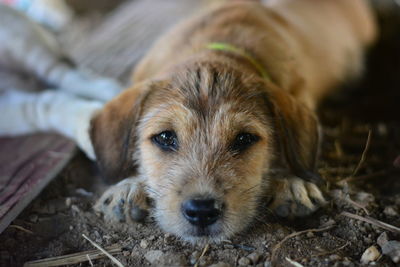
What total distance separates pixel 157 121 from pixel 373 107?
341 centimetres

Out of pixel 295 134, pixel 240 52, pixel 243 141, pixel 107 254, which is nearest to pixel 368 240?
pixel 295 134

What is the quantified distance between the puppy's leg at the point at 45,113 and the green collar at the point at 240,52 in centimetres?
131

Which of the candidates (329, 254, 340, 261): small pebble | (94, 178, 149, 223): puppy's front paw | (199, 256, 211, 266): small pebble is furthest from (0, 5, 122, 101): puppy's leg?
(329, 254, 340, 261): small pebble

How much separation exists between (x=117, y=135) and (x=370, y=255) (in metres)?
1.90

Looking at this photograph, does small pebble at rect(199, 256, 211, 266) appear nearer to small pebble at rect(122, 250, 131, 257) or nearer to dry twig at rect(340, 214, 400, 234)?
small pebble at rect(122, 250, 131, 257)

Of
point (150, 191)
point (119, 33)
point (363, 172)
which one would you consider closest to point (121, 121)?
point (150, 191)

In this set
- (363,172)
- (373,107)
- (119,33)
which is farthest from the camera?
(119,33)

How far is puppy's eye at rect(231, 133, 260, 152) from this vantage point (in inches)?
134

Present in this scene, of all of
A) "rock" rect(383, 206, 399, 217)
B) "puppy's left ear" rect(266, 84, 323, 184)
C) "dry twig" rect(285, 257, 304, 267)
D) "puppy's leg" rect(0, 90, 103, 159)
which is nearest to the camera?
"dry twig" rect(285, 257, 304, 267)

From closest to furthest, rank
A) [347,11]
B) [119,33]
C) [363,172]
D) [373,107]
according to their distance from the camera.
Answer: [363,172] → [373,107] → [347,11] → [119,33]

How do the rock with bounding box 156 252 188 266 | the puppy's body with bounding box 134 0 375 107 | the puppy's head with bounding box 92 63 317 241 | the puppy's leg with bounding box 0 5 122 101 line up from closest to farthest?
1. the rock with bounding box 156 252 188 266
2. the puppy's head with bounding box 92 63 317 241
3. the puppy's body with bounding box 134 0 375 107
4. the puppy's leg with bounding box 0 5 122 101

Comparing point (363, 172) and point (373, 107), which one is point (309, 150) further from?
point (373, 107)

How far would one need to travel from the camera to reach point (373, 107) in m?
5.94

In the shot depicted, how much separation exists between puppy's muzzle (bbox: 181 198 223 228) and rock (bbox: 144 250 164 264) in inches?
10.8
